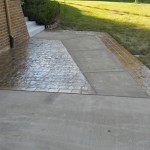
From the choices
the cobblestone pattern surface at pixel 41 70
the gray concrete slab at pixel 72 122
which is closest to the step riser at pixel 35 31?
the cobblestone pattern surface at pixel 41 70

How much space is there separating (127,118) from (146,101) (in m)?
0.73

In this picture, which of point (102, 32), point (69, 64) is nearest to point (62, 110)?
point (69, 64)

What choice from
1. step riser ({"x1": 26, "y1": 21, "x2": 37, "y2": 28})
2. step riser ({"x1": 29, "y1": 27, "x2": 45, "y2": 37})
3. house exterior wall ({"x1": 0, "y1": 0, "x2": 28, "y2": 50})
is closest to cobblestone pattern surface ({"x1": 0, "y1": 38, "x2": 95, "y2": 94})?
house exterior wall ({"x1": 0, "y1": 0, "x2": 28, "y2": 50})

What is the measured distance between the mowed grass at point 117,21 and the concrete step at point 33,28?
1.11 metres

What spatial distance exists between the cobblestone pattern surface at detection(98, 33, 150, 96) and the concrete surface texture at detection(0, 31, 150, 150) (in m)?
0.17

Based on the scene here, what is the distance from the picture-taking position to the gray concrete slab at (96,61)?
6.78m

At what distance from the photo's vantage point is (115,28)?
38.2 ft

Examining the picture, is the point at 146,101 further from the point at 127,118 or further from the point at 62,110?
the point at 62,110

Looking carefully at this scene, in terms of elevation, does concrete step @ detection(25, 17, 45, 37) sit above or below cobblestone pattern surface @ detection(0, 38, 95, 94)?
below

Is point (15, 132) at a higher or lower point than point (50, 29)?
higher

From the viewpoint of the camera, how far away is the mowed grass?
956cm

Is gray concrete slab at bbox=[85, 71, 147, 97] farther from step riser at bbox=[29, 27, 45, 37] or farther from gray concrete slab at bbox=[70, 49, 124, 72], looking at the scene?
step riser at bbox=[29, 27, 45, 37]

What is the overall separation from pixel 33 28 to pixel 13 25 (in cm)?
191

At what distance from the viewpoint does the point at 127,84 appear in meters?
5.82
